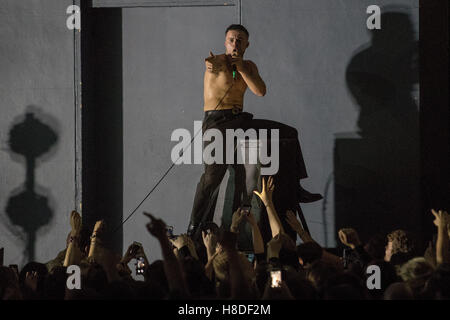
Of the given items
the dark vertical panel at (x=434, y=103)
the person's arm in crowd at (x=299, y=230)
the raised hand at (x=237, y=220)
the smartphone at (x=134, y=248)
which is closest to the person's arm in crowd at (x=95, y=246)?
the smartphone at (x=134, y=248)

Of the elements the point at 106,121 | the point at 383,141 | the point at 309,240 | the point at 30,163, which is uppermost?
the point at 106,121

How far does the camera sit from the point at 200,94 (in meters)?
7.30

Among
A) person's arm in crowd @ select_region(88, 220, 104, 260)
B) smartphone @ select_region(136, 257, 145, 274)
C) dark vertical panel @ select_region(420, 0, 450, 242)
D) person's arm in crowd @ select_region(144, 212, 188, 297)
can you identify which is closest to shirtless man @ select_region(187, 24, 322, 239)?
smartphone @ select_region(136, 257, 145, 274)

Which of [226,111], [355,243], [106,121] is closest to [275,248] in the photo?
[355,243]

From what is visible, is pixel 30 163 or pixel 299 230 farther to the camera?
pixel 30 163

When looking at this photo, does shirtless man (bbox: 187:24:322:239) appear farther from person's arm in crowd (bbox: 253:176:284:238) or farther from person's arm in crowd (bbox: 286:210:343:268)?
person's arm in crowd (bbox: 286:210:343:268)

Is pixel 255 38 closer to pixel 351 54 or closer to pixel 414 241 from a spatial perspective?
pixel 351 54

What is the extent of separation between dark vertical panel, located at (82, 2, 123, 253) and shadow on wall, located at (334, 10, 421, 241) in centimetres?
228

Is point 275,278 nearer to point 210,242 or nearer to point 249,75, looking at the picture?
point 210,242

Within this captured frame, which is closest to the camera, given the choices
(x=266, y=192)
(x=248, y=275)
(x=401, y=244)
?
(x=248, y=275)

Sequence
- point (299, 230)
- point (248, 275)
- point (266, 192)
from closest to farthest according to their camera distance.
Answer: point (248, 275) < point (299, 230) < point (266, 192)

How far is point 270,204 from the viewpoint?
Result: 17.0 feet

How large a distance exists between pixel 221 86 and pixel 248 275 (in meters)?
2.62

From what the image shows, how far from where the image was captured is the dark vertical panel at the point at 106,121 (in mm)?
7422
